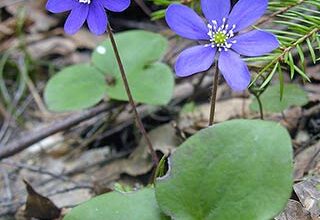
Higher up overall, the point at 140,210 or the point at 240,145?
the point at 240,145

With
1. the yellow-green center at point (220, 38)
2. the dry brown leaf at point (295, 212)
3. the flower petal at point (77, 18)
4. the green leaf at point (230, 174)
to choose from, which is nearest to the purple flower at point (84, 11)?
the flower petal at point (77, 18)

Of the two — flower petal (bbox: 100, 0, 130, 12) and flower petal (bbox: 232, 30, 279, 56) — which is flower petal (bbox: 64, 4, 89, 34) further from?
flower petal (bbox: 232, 30, 279, 56)

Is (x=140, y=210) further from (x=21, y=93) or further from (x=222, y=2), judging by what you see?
(x=21, y=93)

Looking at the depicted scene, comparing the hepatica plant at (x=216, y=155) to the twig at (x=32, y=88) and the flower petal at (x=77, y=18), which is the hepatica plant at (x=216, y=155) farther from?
the twig at (x=32, y=88)

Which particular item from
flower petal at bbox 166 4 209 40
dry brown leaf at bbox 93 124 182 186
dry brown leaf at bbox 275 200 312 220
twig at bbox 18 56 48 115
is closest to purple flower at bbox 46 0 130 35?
flower petal at bbox 166 4 209 40

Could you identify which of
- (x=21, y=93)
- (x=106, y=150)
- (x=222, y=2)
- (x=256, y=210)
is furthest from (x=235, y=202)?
(x=21, y=93)

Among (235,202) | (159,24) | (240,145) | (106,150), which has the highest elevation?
(240,145)

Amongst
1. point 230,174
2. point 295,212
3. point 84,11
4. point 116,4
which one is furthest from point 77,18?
point 295,212

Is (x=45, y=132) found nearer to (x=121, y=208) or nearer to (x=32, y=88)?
(x=32, y=88)
